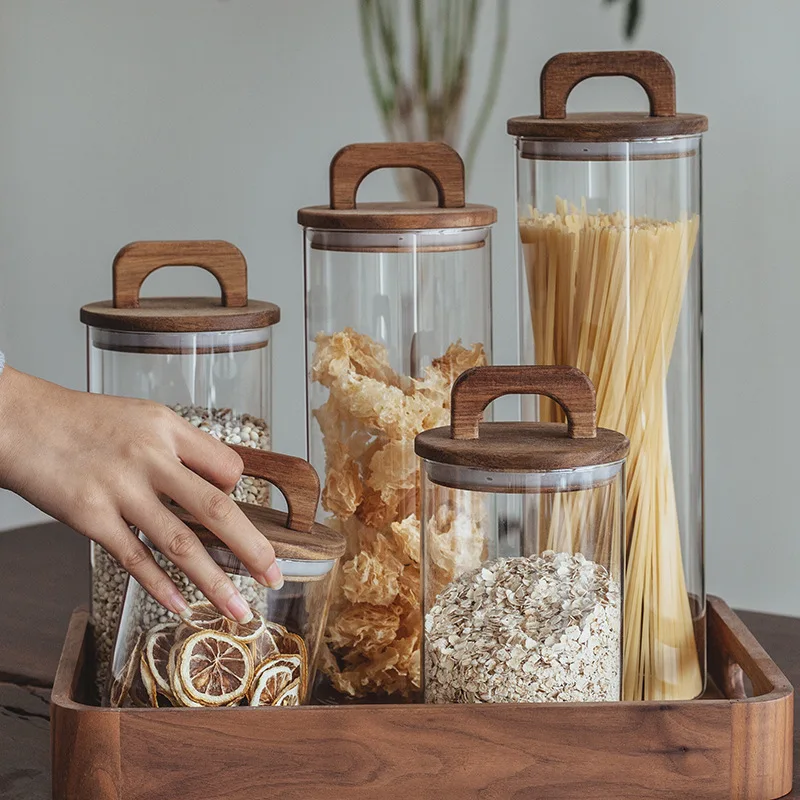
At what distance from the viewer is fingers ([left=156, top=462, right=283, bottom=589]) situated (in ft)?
2.21

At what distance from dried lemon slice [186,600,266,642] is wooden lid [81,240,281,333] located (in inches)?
8.5

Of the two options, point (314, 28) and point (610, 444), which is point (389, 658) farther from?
point (314, 28)

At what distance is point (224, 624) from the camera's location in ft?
2.40

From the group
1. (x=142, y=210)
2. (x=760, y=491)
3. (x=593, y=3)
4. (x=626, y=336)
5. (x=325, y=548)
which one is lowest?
(x=760, y=491)

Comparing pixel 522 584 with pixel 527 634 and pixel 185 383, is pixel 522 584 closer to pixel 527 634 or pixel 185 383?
pixel 527 634

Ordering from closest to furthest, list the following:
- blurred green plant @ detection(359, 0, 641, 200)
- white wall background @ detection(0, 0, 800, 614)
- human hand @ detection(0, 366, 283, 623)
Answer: human hand @ detection(0, 366, 283, 623), white wall background @ detection(0, 0, 800, 614), blurred green plant @ detection(359, 0, 641, 200)

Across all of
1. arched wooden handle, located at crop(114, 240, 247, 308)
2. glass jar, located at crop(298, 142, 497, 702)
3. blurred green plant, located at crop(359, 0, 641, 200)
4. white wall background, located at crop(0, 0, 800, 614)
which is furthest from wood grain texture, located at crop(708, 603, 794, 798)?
blurred green plant, located at crop(359, 0, 641, 200)

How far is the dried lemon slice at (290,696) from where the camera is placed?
732 mm

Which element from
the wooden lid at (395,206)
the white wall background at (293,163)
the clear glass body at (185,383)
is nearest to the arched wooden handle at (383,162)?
the wooden lid at (395,206)

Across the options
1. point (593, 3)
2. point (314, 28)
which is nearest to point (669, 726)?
point (593, 3)

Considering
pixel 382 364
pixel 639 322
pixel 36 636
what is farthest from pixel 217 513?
pixel 36 636

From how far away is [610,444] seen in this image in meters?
0.72

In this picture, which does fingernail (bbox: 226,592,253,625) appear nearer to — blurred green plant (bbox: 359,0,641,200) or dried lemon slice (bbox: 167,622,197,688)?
dried lemon slice (bbox: 167,622,197,688)

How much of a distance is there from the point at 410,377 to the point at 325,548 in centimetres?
19
